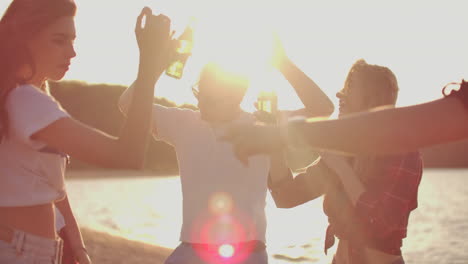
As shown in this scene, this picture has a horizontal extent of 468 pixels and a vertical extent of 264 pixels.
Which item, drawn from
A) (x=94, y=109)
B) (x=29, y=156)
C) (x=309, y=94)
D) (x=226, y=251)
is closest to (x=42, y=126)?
(x=29, y=156)

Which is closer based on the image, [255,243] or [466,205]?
[255,243]

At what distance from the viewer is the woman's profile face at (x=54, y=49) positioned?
3604 millimetres

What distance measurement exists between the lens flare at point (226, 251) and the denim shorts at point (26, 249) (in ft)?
4.13

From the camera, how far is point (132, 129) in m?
3.41

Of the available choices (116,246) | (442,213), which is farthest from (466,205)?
(116,246)

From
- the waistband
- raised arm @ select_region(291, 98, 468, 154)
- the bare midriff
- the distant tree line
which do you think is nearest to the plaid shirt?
the waistband

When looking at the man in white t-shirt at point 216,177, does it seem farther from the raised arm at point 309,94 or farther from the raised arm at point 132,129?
the raised arm at point 132,129

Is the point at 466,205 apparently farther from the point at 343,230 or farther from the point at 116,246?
the point at 343,230

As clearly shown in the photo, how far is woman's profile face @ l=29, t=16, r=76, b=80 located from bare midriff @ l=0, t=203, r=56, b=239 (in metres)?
0.66

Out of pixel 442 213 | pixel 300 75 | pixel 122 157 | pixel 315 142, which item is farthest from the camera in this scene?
pixel 442 213

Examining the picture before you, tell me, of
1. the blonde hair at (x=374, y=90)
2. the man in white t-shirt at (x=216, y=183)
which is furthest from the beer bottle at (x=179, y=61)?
the blonde hair at (x=374, y=90)

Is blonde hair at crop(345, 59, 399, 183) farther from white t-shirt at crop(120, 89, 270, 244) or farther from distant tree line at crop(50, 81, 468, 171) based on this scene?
distant tree line at crop(50, 81, 468, 171)

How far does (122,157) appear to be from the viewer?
3334 millimetres

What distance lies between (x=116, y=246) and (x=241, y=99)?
15294 mm
